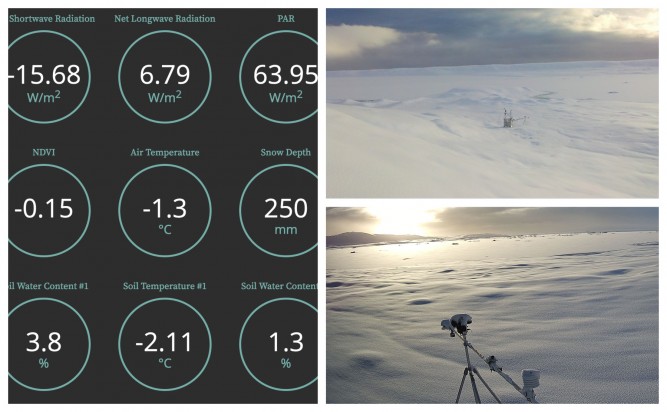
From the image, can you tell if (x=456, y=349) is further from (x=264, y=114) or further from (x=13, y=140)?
(x=13, y=140)

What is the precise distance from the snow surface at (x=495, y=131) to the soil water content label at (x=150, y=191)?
0.69 feet

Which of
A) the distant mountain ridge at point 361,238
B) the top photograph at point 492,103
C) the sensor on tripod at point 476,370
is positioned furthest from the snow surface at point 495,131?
the sensor on tripod at point 476,370

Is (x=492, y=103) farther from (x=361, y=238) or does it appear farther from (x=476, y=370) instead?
(x=476, y=370)

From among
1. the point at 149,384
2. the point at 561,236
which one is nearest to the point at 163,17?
the point at 149,384

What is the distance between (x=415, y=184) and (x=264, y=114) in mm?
596

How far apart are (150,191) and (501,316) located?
1.36 meters

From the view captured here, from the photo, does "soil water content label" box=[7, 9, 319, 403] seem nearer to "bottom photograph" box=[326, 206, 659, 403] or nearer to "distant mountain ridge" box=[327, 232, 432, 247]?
"distant mountain ridge" box=[327, 232, 432, 247]

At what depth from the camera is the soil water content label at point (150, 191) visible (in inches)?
91.1

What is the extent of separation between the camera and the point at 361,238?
7.97ft

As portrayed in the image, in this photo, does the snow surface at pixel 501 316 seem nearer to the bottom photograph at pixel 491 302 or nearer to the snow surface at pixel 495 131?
the bottom photograph at pixel 491 302

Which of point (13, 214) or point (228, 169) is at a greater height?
point (228, 169)

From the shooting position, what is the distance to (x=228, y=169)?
7.60ft

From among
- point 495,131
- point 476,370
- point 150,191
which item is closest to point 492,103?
point 495,131

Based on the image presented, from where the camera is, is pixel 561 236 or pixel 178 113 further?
pixel 561 236
